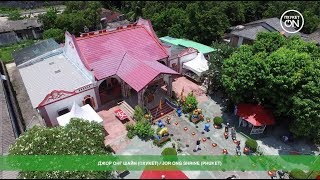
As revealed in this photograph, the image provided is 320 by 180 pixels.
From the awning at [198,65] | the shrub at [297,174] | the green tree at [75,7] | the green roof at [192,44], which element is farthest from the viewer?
the green tree at [75,7]

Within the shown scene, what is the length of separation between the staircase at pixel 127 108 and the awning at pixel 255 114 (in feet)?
43.9

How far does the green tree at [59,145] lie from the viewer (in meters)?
21.5

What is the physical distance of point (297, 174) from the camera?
25391 mm

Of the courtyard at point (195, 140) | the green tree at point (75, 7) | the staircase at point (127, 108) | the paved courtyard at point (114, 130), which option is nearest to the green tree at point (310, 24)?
the courtyard at point (195, 140)

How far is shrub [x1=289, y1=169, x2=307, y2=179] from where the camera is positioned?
25.3m

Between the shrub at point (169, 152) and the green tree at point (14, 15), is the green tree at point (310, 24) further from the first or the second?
the green tree at point (14, 15)

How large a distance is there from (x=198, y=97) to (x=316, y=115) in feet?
51.0

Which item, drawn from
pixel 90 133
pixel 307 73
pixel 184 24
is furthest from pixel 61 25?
pixel 307 73

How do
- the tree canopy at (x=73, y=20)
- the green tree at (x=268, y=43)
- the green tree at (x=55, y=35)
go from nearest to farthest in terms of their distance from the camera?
→ 1. the green tree at (x=268, y=43)
2. the green tree at (x=55, y=35)
3. the tree canopy at (x=73, y=20)

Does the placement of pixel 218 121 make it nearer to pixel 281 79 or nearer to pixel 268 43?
pixel 281 79

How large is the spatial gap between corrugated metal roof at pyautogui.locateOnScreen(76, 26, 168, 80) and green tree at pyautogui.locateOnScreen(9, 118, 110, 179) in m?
10.5

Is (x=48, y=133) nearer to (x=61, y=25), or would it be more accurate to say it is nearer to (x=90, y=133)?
(x=90, y=133)

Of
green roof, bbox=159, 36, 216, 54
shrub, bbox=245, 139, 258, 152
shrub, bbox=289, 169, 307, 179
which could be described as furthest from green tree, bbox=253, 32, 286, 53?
shrub, bbox=289, 169, 307, 179

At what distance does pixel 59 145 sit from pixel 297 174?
2244 cm
